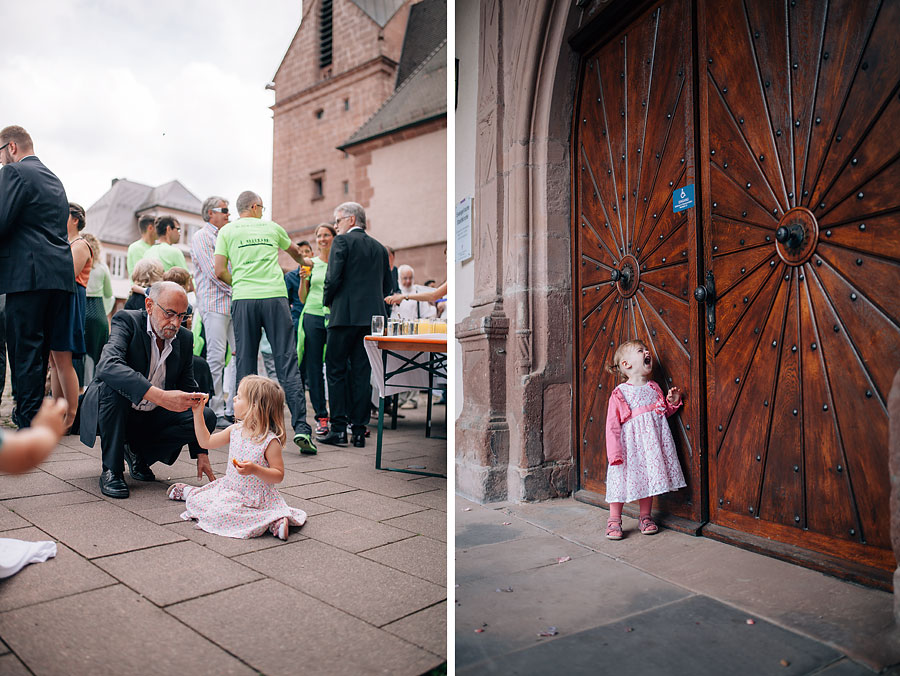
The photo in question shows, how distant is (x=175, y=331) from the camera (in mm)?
3127

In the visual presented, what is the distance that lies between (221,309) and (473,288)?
173 cm

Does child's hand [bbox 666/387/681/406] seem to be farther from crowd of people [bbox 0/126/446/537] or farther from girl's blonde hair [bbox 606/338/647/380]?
crowd of people [bbox 0/126/446/537]

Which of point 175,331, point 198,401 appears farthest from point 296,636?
point 175,331

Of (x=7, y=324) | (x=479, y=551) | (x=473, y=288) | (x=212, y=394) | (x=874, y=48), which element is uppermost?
(x=874, y=48)

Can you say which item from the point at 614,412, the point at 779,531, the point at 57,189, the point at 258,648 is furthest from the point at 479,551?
the point at 57,189

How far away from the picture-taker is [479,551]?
121 inches

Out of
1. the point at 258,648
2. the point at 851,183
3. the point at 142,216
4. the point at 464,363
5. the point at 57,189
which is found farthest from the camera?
the point at 464,363

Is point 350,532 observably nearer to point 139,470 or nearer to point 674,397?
point 139,470

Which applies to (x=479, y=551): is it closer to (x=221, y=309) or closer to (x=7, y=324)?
(x=7, y=324)

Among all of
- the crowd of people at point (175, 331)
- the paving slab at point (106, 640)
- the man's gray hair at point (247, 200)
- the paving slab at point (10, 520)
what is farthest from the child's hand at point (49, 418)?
the man's gray hair at point (247, 200)

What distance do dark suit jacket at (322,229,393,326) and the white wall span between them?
645 millimetres

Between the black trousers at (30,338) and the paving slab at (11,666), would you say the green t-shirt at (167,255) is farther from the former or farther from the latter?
the paving slab at (11,666)

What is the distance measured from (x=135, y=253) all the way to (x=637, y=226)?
8.20ft

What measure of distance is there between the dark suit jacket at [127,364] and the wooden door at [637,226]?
7.31 feet
